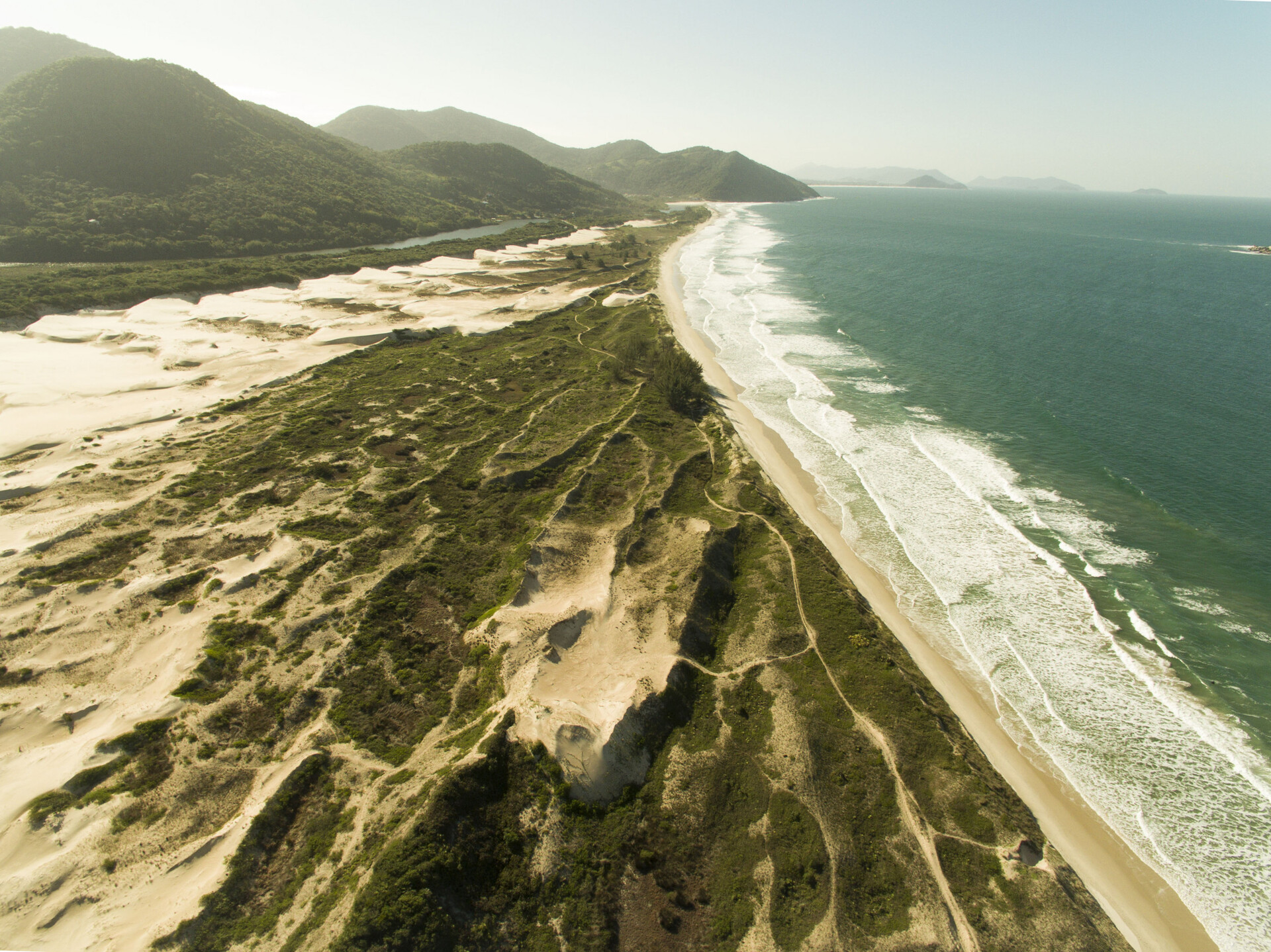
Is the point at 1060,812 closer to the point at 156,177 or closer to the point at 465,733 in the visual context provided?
the point at 465,733

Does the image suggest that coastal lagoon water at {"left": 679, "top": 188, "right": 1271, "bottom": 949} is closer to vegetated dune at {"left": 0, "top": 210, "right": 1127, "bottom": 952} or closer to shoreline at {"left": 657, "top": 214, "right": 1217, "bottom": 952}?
shoreline at {"left": 657, "top": 214, "right": 1217, "bottom": 952}

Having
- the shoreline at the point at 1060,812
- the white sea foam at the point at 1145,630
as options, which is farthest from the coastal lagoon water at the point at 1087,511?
the shoreline at the point at 1060,812

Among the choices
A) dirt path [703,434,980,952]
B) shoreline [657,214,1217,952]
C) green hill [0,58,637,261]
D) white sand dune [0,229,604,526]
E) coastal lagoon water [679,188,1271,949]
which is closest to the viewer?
dirt path [703,434,980,952]

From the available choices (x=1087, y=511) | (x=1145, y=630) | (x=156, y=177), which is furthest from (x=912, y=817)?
(x=156, y=177)

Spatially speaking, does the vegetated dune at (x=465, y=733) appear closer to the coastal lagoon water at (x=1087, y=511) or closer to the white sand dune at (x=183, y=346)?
the coastal lagoon water at (x=1087, y=511)

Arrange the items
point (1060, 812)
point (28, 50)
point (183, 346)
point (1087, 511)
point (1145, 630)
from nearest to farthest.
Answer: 1. point (1060, 812)
2. point (1145, 630)
3. point (1087, 511)
4. point (183, 346)
5. point (28, 50)

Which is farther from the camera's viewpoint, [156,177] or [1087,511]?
[156,177]

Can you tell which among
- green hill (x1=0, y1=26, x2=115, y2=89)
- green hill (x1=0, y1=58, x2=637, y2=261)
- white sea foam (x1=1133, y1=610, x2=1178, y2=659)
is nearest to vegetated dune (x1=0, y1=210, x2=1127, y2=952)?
white sea foam (x1=1133, y1=610, x2=1178, y2=659)
